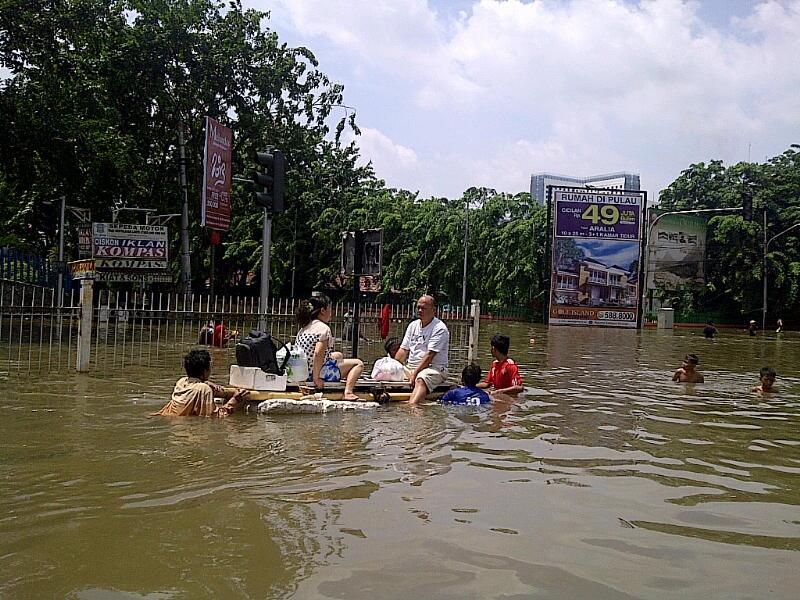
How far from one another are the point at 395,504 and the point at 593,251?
1706 inches

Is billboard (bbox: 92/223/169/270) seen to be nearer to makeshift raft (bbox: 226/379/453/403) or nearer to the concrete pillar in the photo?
makeshift raft (bbox: 226/379/453/403)

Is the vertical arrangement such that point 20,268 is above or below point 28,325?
above

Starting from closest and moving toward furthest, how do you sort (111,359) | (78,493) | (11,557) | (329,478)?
(11,557), (78,493), (329,478), (111,359)

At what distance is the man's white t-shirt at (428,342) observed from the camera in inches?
A: 398

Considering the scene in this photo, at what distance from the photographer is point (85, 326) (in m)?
12.2

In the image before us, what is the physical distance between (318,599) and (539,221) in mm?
49015

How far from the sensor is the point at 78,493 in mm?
5480

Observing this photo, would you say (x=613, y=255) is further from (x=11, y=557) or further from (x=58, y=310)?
(x=11, y=557)

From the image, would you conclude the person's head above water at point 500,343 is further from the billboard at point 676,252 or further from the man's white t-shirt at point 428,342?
the billboard at point 676,252

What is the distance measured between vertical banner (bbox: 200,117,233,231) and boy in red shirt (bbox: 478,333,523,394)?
45.9ft

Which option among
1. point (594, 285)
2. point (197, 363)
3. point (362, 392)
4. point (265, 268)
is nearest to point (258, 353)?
point (197, 363)

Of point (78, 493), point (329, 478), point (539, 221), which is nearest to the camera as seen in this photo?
point (78, 493)

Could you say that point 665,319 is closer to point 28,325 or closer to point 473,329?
point 473,329

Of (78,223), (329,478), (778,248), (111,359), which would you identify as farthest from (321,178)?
(329,478)
